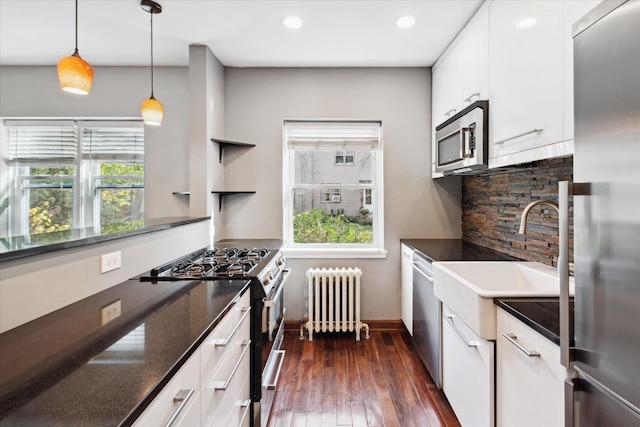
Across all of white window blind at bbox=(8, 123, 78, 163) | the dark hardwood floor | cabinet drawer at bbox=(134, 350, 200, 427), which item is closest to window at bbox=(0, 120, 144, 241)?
white window blind at bbox=(8, 123, 78, 163)

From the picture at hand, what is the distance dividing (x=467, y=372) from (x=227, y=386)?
1197 millimetres

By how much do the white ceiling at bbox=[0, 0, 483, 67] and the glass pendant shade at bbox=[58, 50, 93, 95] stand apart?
0.80 m

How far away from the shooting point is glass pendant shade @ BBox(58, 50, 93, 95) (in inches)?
63.6

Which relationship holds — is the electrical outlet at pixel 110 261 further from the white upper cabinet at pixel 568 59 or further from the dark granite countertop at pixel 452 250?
the white upper cabinet at pixel 568 59

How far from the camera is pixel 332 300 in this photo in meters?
3.00

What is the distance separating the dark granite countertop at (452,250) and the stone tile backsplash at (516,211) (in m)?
0.09

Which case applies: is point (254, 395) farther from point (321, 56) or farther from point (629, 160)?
point (321, 56)

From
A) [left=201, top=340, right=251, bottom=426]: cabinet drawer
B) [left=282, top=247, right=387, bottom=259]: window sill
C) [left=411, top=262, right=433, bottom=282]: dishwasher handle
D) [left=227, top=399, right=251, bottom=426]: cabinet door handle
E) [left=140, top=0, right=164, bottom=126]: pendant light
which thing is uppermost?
[left=140, top=0, right=164, bottom=126]: pendant light

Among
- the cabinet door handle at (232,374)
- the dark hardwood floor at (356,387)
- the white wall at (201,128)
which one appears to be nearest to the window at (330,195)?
the white wall at (201,128)

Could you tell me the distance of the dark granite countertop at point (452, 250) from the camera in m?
2.21

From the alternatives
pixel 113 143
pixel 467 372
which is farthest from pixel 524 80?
pixel 113 143

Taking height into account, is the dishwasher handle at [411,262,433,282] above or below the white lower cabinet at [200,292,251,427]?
above

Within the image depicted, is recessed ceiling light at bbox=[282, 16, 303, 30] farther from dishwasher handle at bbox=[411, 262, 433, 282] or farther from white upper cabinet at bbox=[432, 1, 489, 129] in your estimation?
dishwasher handle at bbox=[411, 262, 433, 282]

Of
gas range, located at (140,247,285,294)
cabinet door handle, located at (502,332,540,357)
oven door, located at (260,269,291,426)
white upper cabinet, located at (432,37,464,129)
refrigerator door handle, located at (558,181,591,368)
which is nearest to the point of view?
refrigerator door handle, located at (558,181,591,368)
